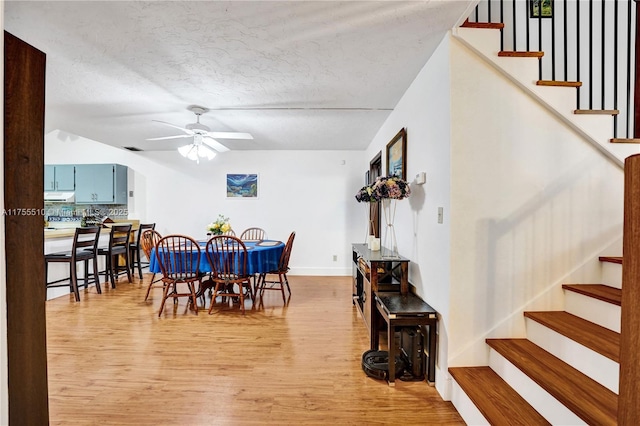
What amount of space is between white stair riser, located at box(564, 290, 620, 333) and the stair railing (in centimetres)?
141

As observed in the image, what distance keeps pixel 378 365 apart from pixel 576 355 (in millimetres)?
1196

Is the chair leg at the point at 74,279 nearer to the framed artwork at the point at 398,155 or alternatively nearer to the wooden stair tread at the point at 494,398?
the framed artwork at the point at 398,155

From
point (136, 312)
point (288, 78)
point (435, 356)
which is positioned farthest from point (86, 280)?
point (435, 356)

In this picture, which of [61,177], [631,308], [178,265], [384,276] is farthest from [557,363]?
[61,177]

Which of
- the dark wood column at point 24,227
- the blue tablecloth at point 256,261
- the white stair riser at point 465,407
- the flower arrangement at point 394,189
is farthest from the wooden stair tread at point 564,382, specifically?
the blue tablecloth at point 256,261

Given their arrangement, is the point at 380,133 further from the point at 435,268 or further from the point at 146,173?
the point at 146,173

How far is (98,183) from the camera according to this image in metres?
5.48

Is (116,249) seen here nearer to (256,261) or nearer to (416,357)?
(256,261)

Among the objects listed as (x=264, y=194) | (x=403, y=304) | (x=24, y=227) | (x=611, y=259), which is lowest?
(x=403, y=304)

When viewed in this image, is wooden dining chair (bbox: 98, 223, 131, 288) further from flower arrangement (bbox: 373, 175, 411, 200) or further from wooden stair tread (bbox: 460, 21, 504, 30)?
wooden stair tread (bbox: 460, 21, 504, 30)

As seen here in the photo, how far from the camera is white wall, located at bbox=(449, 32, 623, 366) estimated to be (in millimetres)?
1879

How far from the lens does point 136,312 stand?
3.44 metres

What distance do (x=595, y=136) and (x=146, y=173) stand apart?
6.60 metres

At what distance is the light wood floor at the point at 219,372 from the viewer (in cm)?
176
